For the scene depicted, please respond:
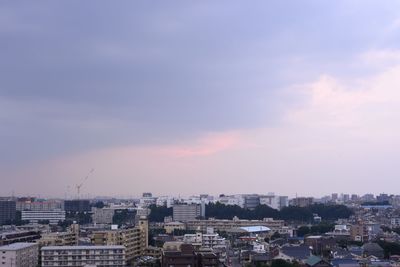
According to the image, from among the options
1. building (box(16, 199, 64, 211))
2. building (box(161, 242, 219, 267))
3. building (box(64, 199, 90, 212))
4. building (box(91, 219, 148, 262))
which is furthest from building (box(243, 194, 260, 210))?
building (box(161, 242, 219, 267))

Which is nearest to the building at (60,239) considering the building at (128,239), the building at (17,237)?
the building at (128,239)

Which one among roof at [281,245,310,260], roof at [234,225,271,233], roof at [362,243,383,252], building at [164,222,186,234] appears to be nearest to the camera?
roof at [281,245,310,260]

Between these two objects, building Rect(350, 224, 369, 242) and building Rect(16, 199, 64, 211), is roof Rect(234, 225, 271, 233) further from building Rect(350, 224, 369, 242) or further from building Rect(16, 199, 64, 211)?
building Rect(16, 199, 64, 211)

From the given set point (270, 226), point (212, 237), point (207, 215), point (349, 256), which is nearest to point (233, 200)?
point (207, 215)

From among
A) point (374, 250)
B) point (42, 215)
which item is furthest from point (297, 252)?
point (42, 215)

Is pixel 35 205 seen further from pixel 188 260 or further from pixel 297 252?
pixel 188 260
